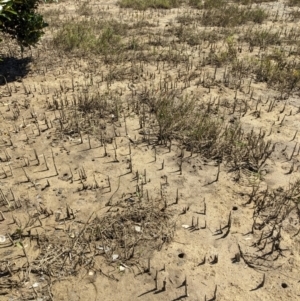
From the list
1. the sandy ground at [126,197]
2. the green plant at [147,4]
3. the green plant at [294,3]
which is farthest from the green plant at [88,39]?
the green plant at [294,3]

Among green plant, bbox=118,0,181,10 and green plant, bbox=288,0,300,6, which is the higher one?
green plant, bbox=118,0,181,10

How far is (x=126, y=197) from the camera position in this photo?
4.37m

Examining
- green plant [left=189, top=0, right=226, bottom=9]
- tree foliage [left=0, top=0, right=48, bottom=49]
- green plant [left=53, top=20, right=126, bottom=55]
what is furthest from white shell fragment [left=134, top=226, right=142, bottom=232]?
green plant [left=189, top=0, right=226, bottom=9]

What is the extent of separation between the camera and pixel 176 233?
3898 mm

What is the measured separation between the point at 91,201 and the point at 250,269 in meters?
2.10

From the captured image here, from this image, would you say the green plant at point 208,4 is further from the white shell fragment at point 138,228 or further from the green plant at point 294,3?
the white shell fragment at point 138,228

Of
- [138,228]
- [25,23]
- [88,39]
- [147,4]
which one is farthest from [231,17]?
[138,228]

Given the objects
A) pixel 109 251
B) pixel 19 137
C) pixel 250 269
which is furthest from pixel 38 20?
pixel 250 269

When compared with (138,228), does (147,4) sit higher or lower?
higher

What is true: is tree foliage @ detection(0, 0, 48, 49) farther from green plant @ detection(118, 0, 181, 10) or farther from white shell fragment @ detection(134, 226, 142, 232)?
green plant @ detection(118, 0, 181, 10)

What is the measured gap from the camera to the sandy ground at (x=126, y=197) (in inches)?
133

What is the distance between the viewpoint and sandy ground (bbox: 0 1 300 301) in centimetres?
339

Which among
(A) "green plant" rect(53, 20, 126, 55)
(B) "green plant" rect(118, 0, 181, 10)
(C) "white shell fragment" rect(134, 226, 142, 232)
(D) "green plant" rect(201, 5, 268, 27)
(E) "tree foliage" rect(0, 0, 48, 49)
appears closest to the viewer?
(C) "white shell fragment" rect(134, 226, 142, 232)

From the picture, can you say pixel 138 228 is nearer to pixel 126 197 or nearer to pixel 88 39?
pixel 126 197
